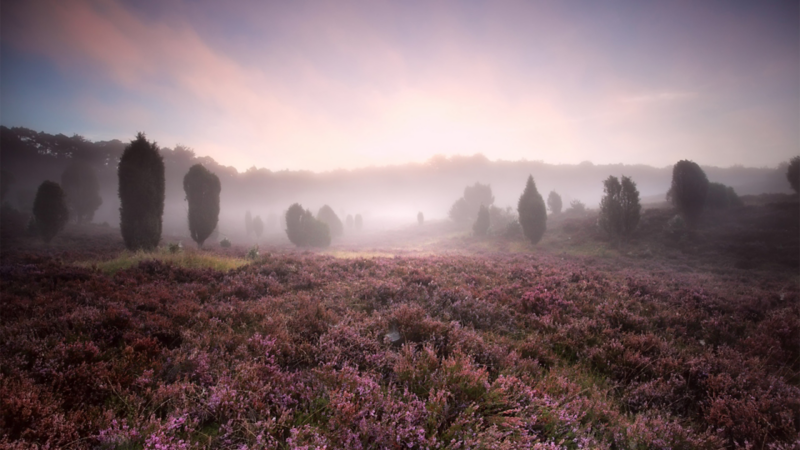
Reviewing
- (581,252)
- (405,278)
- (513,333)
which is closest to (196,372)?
(513,333)

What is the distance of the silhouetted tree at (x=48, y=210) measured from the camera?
20.2m

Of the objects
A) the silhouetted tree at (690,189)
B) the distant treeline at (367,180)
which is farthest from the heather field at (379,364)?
the distant treeline at (367,180)

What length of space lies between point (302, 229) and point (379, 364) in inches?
1296

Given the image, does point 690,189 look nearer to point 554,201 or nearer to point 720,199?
point 720,199

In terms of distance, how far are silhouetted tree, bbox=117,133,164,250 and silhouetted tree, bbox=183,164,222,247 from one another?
641cm

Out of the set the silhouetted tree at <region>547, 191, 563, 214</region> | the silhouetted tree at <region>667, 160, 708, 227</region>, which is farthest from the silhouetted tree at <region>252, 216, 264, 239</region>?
the silhouetted tree at <region>667, 160, 708, 227</region>

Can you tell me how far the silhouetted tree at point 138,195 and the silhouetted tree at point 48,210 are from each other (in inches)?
478

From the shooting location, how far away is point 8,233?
20719 millimetres

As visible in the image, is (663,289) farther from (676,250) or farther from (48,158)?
(48,158)

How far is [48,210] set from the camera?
20234 mm

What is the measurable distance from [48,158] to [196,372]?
237ft

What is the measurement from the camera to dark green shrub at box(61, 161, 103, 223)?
34406mm

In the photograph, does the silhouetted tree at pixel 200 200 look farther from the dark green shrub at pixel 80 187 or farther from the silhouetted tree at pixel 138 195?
the dark green shrub at pixel 80 187

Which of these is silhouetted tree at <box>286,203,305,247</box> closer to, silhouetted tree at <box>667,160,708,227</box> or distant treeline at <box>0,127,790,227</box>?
silhouetted tree at <box>667,160,708,227</box>
